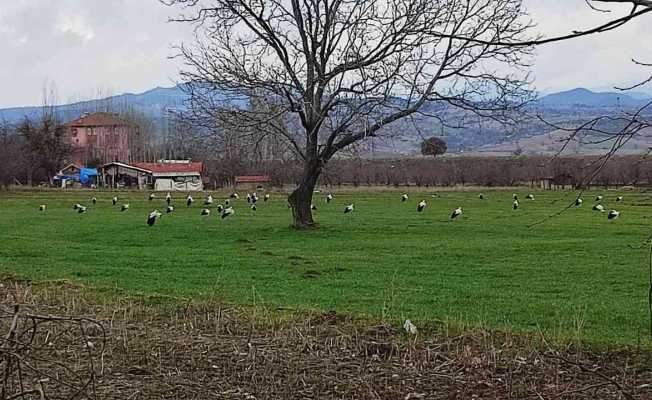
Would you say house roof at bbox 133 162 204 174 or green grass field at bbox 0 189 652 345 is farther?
house roof at bbox 133 162 204 174

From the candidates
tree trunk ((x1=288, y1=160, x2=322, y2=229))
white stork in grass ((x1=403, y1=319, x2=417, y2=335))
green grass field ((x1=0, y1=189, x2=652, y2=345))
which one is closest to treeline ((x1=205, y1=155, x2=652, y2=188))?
green grass field ((x1=0, y1=189, x2=652, y2=345))

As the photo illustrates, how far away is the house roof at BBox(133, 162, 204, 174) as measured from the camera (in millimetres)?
83812

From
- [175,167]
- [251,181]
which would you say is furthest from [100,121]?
[251,181]

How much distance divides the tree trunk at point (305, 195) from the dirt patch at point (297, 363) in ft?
63.7

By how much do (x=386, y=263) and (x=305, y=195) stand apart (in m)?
10.4

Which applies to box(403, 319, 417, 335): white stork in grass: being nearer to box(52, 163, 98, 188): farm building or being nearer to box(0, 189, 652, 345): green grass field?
box(0, 189, 652, 345): green grass field

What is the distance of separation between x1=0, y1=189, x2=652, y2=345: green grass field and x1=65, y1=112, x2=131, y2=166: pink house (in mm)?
76243

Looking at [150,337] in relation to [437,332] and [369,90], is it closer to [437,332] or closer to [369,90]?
[437,332]

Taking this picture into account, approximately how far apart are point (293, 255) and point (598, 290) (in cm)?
883

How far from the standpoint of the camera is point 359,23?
2623 centimetres

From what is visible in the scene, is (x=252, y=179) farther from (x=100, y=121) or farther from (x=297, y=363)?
(x=297, y=363)

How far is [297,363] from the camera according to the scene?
672cm

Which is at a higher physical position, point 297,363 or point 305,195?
point 305,195

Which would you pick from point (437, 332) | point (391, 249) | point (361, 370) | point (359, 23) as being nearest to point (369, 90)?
point (359, 23)
